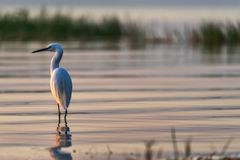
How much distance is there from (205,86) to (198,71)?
4269mm

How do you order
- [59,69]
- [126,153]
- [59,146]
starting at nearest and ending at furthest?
[126,153], [59,146], [59,69]

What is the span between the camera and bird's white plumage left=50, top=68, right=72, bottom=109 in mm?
14852

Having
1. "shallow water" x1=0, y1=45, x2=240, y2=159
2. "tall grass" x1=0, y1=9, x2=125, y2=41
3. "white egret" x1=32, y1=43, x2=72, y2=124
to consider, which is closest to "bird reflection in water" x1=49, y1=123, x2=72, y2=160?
"shallow water" x1=0, y1=45, x2=240, y2=159

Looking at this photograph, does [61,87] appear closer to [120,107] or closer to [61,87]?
[61,87]

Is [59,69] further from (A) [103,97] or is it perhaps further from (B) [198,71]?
(B) [198,71]

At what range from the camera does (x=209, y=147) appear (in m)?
11.6

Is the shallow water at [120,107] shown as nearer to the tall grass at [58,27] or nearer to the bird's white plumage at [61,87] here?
the bird's white plumage at [61,87]

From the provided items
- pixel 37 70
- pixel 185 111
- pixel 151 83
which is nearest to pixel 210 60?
pixel 37 70

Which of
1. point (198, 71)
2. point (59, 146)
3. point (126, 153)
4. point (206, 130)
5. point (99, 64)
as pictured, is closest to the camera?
point (126, 153)

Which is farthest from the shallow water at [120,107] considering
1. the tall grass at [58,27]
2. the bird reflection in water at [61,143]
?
the tall grass at [58,27]

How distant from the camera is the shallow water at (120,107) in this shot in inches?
468

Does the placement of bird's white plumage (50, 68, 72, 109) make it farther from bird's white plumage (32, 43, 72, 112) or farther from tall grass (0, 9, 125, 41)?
tall grass (0, 9, 125, 41)

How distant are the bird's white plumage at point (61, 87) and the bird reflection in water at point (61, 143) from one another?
801 millimetres

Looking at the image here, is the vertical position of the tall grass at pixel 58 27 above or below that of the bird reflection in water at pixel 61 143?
below
